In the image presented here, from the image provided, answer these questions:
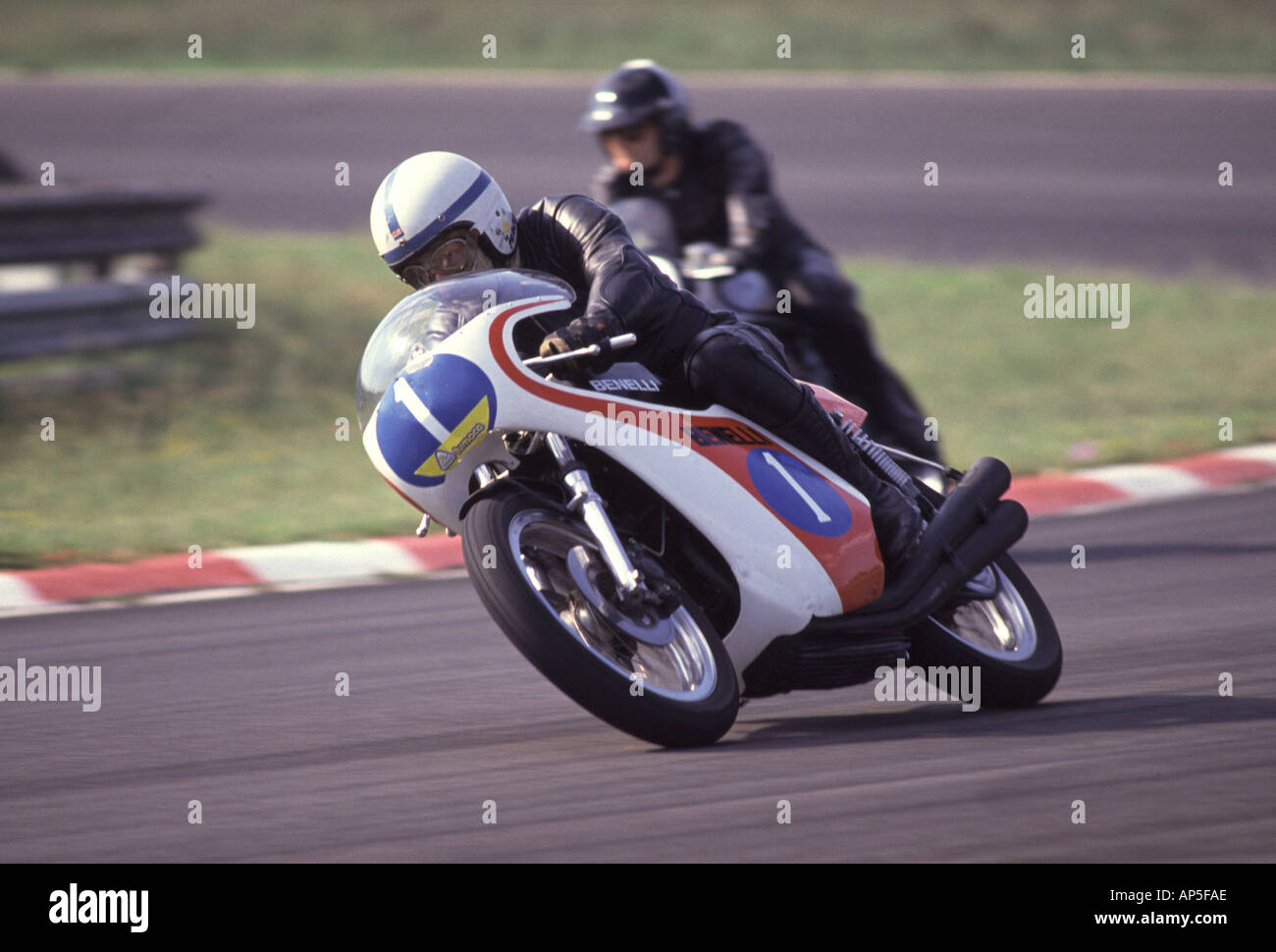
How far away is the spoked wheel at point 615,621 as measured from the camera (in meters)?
4.14

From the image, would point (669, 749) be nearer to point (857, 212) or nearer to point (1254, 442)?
point (1254, 442)

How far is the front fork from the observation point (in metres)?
4.27

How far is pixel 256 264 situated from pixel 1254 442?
715cm

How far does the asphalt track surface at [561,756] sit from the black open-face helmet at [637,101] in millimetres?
1785

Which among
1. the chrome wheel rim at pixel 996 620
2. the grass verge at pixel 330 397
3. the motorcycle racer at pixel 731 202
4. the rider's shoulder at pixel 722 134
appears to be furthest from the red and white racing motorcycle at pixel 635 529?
the grass verge at pixel 330 397

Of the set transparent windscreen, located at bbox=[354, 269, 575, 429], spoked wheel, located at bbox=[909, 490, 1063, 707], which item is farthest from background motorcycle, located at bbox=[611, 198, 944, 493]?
transparent windscreen, located at bbox=[354, 269, 575, 429]

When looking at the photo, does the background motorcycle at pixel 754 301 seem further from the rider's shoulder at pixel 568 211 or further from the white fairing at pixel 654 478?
the white fairing at pixel 654 478

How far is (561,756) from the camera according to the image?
179 inches

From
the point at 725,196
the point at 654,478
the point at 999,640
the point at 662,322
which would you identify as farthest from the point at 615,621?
the point at 725,196

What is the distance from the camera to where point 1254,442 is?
9.65 meters

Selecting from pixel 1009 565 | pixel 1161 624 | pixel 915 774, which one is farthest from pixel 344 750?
pixel 1161 624

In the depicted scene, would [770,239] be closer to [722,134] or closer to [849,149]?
[722,134]

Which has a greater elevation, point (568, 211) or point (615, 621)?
point (568, 211)

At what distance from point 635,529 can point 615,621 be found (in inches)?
12.4
